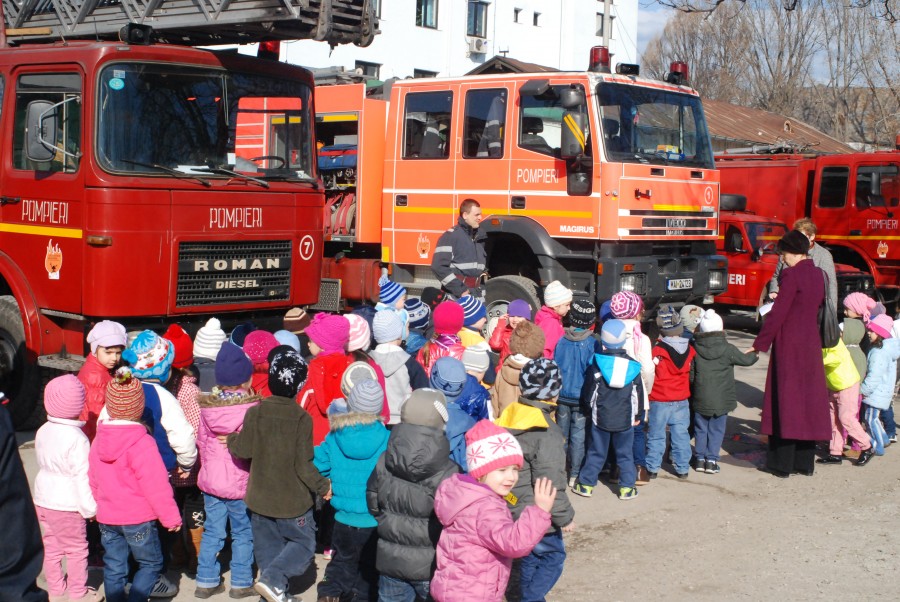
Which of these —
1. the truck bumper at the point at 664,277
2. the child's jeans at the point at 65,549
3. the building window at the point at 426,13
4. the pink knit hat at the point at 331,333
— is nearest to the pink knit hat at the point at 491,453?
the pink knit hat at the point at 331,333

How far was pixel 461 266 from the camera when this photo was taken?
988 centimetres

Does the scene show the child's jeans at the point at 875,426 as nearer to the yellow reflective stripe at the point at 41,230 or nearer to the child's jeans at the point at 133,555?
the child's jeans at the point at 133,555

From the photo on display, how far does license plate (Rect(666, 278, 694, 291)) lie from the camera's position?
11375 mm

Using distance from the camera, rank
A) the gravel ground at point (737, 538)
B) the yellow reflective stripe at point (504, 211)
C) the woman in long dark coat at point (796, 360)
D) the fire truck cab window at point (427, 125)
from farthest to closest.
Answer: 1. the fire truck cab window at point (427, 125)
2. the yellow reflective stripe at point (504, 211)
3. the woman in long dark coat at point (796, 360)
4. the gravel ground at point (737, 538)

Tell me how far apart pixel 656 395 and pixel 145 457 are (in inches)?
164

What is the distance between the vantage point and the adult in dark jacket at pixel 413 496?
4531mm

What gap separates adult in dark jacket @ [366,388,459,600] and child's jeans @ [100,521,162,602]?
4.06 feet

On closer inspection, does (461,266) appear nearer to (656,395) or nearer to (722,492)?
(656,395)

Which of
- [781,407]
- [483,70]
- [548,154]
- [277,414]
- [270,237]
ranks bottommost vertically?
[781,407]

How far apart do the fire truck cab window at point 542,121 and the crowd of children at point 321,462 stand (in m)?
4.12

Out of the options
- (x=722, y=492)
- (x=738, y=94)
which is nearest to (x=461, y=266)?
(x=722, y=492)

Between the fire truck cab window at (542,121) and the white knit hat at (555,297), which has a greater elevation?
the fire truck cab window at (542,121)

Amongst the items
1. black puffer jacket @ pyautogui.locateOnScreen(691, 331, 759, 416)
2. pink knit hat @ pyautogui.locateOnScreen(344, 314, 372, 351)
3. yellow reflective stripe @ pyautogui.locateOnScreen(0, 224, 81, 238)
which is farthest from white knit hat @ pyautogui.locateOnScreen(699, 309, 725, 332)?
yellow reflective stripe @ pyautogui.locateOnScreen(0, 224, 81, 238)

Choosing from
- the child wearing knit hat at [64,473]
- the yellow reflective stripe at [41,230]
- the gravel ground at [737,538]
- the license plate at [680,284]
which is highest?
the yellow reflective stripe at [41,230]
